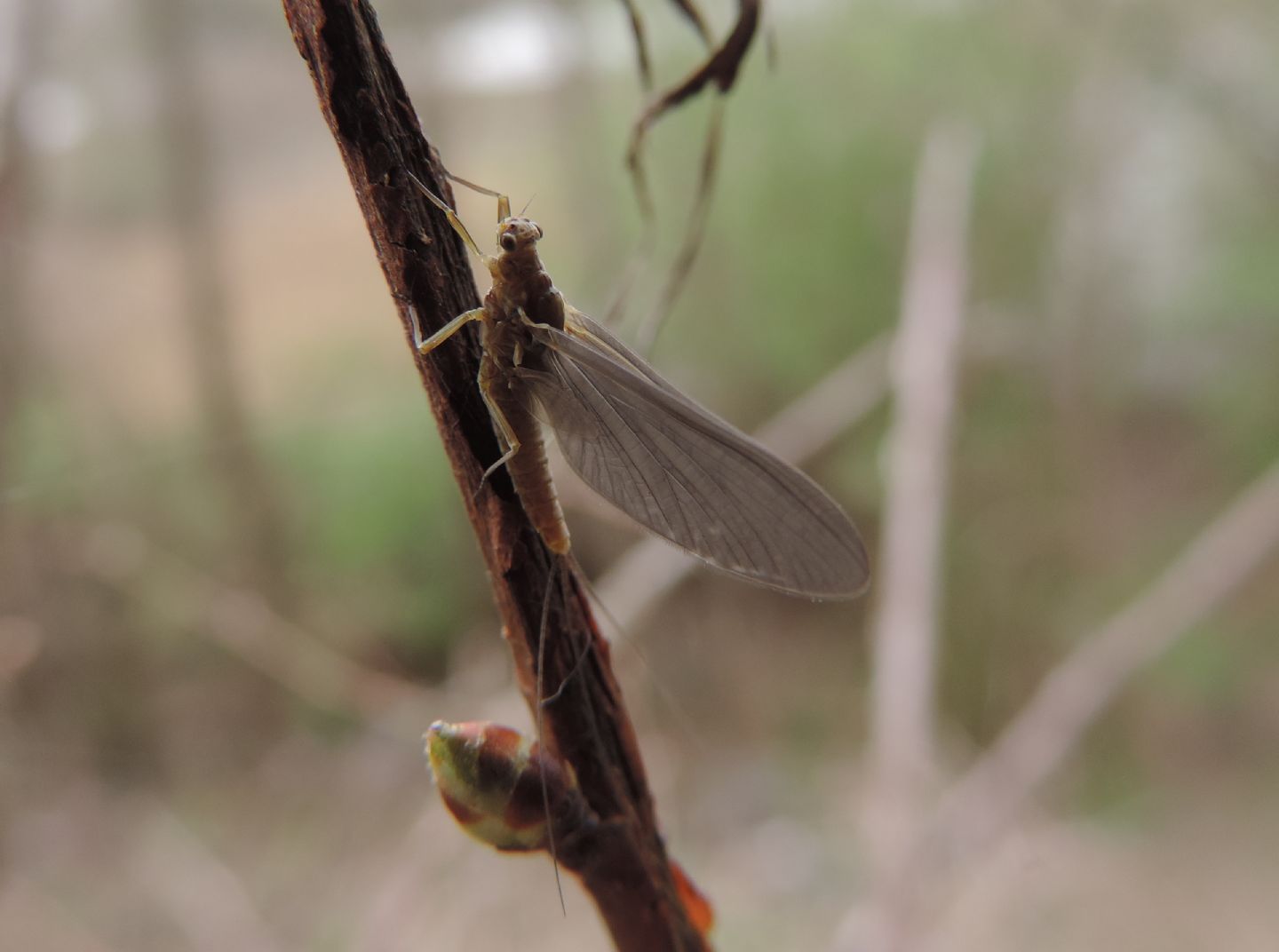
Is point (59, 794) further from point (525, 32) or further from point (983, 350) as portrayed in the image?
point (983, 350)

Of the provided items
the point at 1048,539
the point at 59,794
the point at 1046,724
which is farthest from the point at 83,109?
the point at 1048,539

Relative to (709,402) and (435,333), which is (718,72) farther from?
(709,402)

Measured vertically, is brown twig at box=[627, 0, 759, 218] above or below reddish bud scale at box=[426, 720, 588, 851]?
above

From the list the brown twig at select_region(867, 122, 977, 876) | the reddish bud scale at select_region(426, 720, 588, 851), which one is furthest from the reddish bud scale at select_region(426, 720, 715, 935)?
the brown twig at select_region(867, 122, 977, 876)

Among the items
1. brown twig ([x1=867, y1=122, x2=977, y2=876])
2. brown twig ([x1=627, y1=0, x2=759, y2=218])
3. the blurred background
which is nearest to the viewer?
brown twig ([x1=627, y1=0, x2=759, y2=218])

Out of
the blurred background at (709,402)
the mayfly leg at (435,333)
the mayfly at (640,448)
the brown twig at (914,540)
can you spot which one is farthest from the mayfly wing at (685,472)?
the blurred background at (709,402)

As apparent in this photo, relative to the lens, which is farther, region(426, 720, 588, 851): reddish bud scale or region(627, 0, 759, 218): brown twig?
region(627, 0, 759, 218): brown twig

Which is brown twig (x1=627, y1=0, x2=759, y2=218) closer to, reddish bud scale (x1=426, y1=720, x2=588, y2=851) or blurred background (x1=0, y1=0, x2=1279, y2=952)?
reddish bud scale (x1=426, y1=720, x2=588, y2=851)
